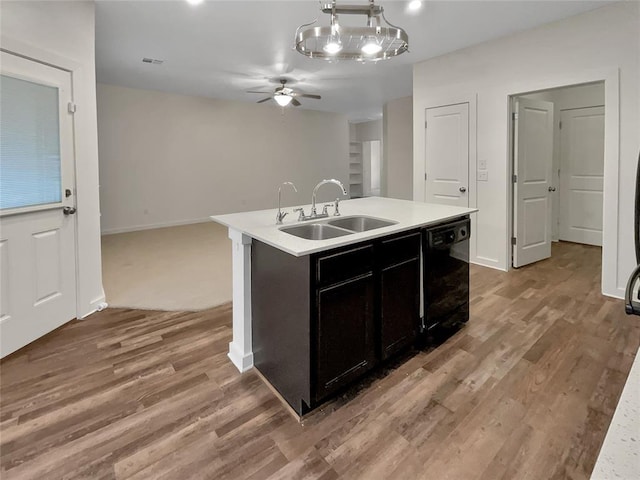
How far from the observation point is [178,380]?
87.1 inches

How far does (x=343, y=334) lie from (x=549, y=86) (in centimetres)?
358

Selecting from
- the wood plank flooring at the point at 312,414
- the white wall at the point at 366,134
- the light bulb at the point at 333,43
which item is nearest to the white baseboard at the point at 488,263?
the wood plank flooring at the point at 312,414

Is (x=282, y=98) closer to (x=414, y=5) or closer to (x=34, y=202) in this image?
(x=414, y=5)

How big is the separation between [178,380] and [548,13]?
177 inches

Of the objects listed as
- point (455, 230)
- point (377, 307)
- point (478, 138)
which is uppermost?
point (478, 138)

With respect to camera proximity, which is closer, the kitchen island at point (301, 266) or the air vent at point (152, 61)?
the kitchen island at point (301, 266)

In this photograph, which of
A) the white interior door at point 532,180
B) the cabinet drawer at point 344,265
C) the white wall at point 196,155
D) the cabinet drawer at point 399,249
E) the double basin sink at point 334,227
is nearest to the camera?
the cabinet drawer at point 344,265

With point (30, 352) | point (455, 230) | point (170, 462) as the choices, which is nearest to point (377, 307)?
point (455, 230)

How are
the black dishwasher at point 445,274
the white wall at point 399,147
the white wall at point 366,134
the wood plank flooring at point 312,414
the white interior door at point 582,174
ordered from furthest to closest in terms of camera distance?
the white wall at point 366,134, the white wall at point 399,147, the white interior door at point 582,174, the black dishwasher at point 445,274, the wood plank flooring at point 312,414

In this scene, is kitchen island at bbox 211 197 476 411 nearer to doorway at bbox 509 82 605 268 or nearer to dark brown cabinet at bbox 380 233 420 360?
dark brown cabinet at bbox 380 233 420 360

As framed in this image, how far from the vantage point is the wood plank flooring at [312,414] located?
1.58 meters

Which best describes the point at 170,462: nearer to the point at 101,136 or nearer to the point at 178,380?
the point at 178,380

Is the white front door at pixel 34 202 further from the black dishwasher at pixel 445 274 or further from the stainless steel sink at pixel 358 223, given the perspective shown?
the black dishwasher at pixel 445 274

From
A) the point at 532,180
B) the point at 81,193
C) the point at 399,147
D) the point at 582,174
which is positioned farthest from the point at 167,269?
the point at 582,174
